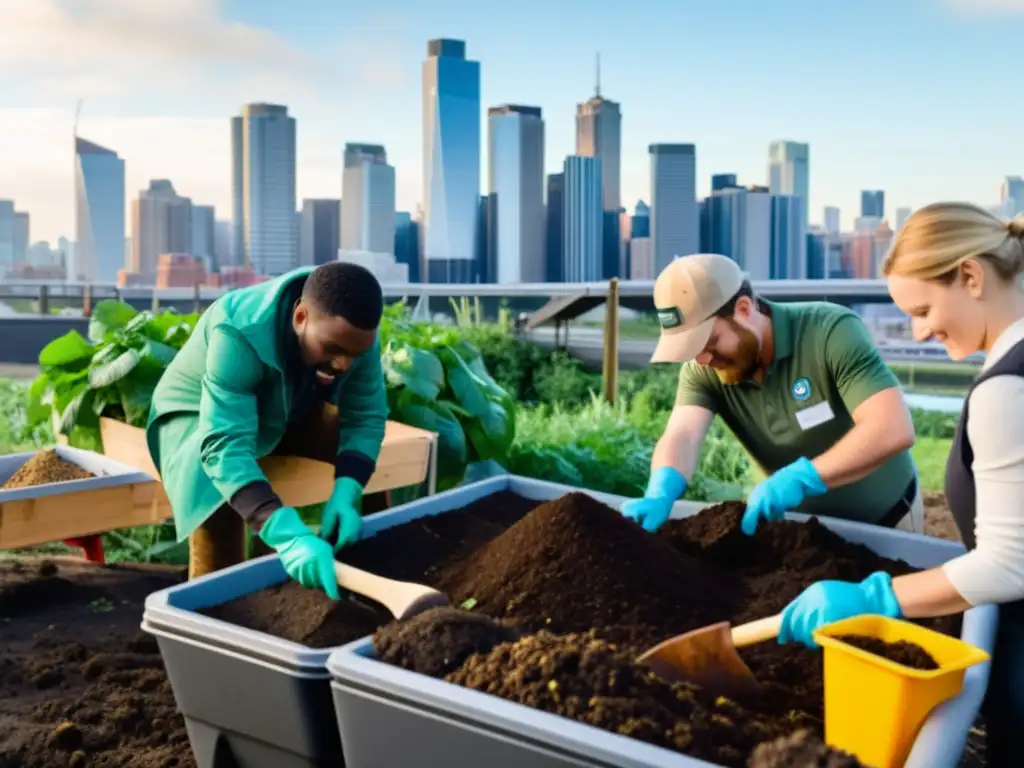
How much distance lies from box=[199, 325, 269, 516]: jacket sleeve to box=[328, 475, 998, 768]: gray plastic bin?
0.81 meters

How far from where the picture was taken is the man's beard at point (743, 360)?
7.50 feet

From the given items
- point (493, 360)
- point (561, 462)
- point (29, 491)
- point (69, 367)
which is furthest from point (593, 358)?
point (29, 491)

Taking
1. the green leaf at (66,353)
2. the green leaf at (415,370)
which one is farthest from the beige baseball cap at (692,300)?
the green leaf at (66,353)

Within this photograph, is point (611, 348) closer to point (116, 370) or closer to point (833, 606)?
point (116, 370)

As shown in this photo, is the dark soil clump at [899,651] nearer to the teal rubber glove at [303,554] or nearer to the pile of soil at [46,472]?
the teal rubber glove at [303,554]

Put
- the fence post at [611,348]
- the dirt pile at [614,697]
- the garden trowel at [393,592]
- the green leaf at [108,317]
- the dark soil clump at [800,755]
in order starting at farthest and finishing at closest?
the fence post at [611,348], the green leaf at [108,317], the garden trowel at [393,592], the dirt pile at [614,697], the dark soil clump at [800,755]

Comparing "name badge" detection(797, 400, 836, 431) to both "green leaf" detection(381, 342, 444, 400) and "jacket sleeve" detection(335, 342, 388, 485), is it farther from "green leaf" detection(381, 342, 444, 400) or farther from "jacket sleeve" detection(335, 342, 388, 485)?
"green leaf" detection(381, 342, 444, 400)

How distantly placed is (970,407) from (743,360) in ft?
2.77

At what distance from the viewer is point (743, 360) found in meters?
2.33

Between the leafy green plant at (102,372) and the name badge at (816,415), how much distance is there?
2313mm

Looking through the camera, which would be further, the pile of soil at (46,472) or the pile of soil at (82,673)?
the pile of soil at (46,472)

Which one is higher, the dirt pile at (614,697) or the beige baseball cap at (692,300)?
the beige baseball cap at (692,300)

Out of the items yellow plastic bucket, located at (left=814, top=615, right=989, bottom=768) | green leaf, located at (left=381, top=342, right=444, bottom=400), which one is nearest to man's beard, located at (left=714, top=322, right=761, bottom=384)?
yellow plastic bucket, located at (left=814, top=615, right=989, bottom=768)

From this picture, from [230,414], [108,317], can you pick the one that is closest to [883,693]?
[230,414]
